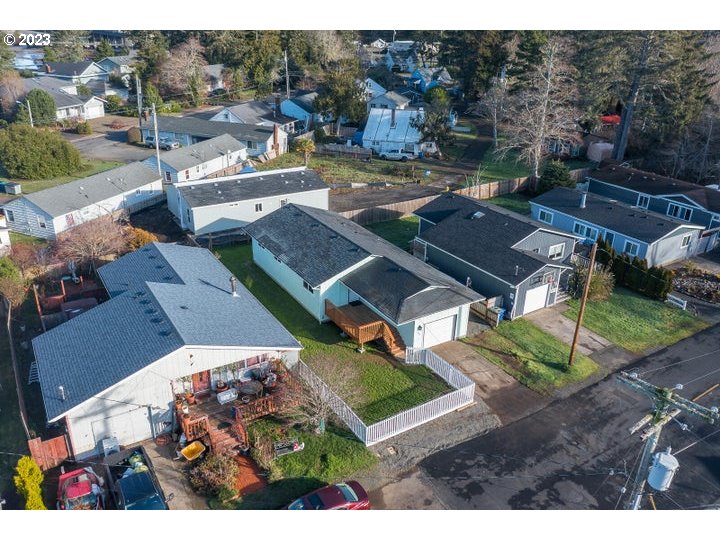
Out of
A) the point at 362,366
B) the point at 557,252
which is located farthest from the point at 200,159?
the point at 362,366

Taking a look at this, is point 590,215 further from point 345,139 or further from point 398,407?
point 345,139

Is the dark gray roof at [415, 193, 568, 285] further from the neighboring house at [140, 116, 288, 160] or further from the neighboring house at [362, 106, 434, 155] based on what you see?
the neighboring house at [140, 116, 288, 160]

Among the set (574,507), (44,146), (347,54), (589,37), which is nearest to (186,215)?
(44,146)

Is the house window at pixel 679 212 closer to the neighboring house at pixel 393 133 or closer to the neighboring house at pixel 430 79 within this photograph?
the neighboring house at pixel 393 133

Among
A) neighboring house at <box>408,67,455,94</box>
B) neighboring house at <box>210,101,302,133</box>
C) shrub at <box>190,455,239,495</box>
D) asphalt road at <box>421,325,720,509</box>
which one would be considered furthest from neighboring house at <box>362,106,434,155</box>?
shrub at <box>190,455,239,495</box>

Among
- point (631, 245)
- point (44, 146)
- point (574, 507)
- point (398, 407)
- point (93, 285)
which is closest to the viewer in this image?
point (574, 507)

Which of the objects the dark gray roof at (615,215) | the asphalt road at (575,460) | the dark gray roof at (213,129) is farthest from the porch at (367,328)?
the dark gray roof at (213,129)

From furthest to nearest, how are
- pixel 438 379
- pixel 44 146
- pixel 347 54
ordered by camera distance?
A: pixel 347 54
pixel 44 146
pixel 438 379
